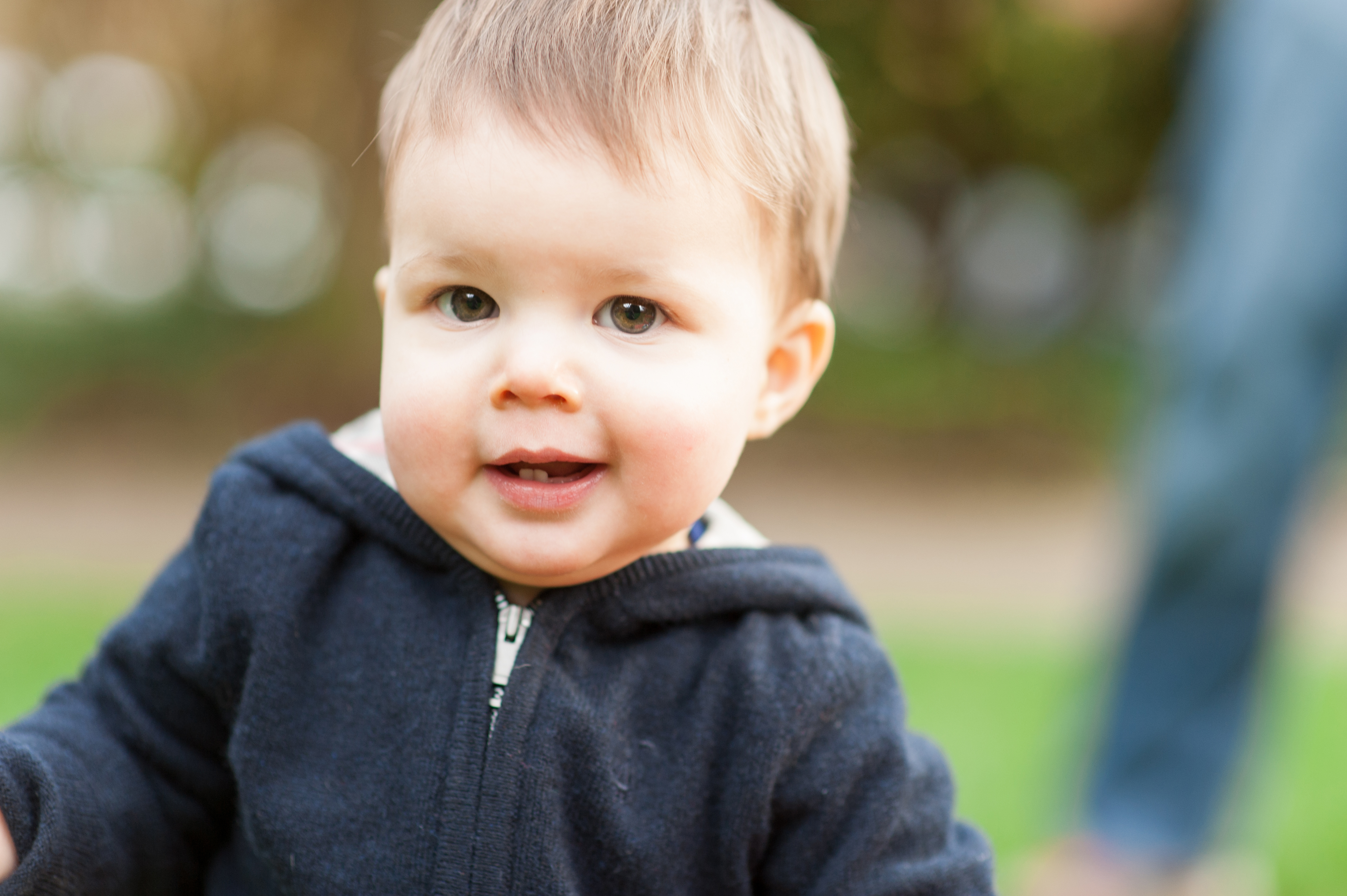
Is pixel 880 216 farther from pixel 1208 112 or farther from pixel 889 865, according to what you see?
pixel 889 865

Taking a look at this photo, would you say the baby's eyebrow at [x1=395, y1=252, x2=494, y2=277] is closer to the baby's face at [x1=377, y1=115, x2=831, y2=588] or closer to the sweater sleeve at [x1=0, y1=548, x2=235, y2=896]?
the baby's face at [x1=377, y1=115, x2=831, y2=588]

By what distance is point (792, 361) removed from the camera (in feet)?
4.92

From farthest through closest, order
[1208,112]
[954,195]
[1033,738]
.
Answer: [954,195] < [1033,738] < [1208,112]

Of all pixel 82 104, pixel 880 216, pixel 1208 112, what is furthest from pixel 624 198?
pixel 880 216

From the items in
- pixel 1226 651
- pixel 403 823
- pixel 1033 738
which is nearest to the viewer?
pixel 403 823

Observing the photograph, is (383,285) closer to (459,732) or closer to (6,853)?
(459,732)

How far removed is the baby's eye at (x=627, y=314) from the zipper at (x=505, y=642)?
34 centimetres

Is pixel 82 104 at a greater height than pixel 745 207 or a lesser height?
greater

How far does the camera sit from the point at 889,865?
4.50 feet

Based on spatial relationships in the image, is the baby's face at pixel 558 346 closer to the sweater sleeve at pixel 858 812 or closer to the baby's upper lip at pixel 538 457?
the baby's upper lip at pixel 538 457

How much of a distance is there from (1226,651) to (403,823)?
1871mm

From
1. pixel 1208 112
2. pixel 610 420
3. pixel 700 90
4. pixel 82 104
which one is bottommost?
pixel 610 420

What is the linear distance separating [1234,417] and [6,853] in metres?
2.14

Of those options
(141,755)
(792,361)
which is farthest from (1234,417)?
(141,755)
